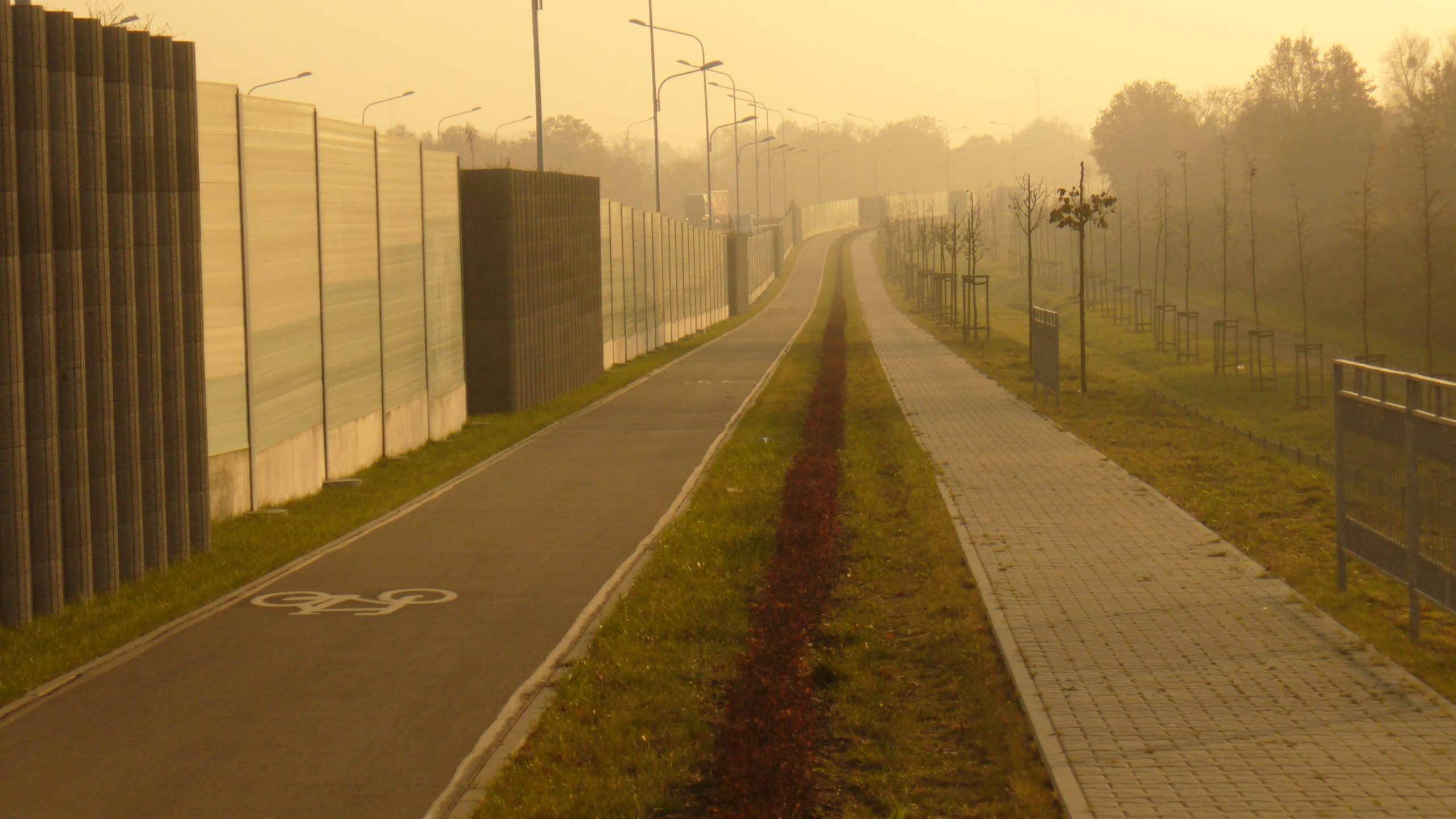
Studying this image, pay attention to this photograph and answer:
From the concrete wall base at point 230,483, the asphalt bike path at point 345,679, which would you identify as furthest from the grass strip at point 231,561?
the asphalt bike path at point 345,679

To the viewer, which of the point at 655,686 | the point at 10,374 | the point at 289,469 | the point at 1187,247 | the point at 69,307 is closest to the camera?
the point at 655,686

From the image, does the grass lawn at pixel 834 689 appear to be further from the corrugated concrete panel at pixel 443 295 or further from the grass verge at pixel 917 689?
the corrugated concrete panel at pixel 443 295

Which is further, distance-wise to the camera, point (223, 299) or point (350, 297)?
point (350, 297)

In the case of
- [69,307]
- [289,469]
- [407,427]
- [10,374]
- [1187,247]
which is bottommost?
[289,469]

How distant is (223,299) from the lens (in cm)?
1319

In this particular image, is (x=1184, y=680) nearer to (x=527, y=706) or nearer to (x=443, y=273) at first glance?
(x=527, y=706)

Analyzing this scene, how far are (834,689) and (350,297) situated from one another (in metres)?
10.2

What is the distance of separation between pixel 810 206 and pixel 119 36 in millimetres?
133421

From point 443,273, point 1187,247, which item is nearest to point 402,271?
point 443,273

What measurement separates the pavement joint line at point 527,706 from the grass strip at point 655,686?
0.08 m

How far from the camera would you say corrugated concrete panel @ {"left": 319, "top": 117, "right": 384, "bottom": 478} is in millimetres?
16047

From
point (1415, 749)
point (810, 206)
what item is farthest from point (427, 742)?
point (810, 206)

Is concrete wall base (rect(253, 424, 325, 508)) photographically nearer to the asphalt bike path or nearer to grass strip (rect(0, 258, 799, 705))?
grass strip (rect(0, 258, 799, 705))

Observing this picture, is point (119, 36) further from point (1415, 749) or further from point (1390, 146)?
point (1390, 146)
